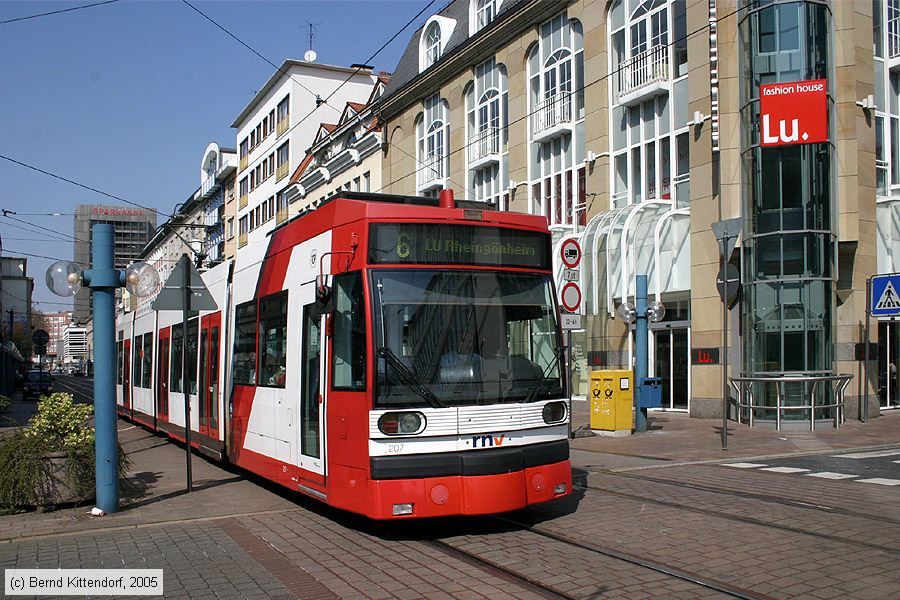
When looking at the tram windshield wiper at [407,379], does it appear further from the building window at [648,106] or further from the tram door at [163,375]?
the building window at [648,106]

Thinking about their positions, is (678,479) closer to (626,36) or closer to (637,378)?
(637,378)

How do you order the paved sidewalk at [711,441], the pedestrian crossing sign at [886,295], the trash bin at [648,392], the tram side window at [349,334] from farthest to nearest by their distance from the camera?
1. the trash bin at [648,392]
2. the pedestrian crossing sign at [886,295]
3. the paved sidewalk at [711,441]
4. the tram side window at [349,334]

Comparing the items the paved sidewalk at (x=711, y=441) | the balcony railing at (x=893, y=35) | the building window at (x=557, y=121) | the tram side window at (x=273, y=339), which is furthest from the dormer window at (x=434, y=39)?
the tram side window at (x=273, y=339)

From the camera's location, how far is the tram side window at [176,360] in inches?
635

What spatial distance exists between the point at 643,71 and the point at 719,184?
4850 mm

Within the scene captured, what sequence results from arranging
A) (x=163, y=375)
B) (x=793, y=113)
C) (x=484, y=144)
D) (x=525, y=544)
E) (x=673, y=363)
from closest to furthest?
(x=525, y=544)
(x=163, y=375)
(x=793, y=113)
(x=673, y=363)
(x=484, y=144)

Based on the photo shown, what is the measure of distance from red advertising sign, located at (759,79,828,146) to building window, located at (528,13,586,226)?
8210 mm

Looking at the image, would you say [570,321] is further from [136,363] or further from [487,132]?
[487,132]

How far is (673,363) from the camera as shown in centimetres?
2456

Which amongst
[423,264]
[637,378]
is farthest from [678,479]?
[637,378]

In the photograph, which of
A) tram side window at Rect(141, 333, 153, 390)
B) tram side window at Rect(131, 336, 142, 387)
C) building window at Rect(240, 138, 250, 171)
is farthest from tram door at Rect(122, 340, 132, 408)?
building window at Rect(240, 138, 250, 171)

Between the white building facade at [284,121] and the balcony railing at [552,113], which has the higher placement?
the white building facade at [284,121]

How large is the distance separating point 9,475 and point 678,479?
8.15 m

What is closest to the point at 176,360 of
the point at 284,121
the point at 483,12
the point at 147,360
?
the point at 147,360
